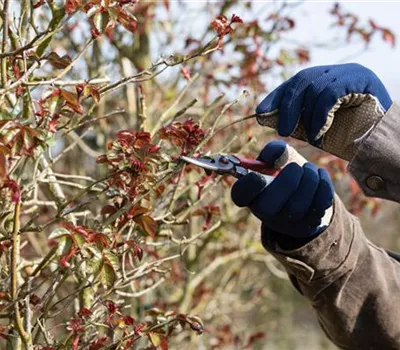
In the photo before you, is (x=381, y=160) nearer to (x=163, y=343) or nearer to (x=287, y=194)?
(x=287, y=194)

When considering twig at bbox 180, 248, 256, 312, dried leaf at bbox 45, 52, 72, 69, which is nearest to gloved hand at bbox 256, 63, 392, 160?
dried leaf at bbox 45, 52, 72, 69

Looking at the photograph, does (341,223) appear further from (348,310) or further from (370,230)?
(370,230)

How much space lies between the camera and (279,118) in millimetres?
1923

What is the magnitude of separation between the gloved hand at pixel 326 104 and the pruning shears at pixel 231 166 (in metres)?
0.13

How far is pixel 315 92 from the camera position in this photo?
1934 mm

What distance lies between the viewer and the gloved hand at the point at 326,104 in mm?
1911

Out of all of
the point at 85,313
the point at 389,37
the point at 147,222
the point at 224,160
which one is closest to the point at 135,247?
the point at 147,222

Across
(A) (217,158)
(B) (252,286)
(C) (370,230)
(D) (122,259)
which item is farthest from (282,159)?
(C) (370,230)

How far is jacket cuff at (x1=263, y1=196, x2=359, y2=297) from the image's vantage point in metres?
2.12

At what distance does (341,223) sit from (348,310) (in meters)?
0.29

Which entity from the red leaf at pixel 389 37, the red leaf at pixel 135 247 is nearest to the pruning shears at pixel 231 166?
the red leaf at pixel 135 247

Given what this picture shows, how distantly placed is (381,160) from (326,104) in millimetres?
249

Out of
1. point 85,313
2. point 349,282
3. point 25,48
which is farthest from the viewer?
point 349,282

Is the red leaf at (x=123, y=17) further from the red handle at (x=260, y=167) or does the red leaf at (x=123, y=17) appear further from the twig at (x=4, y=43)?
the red handle at (x=260, y=167)
